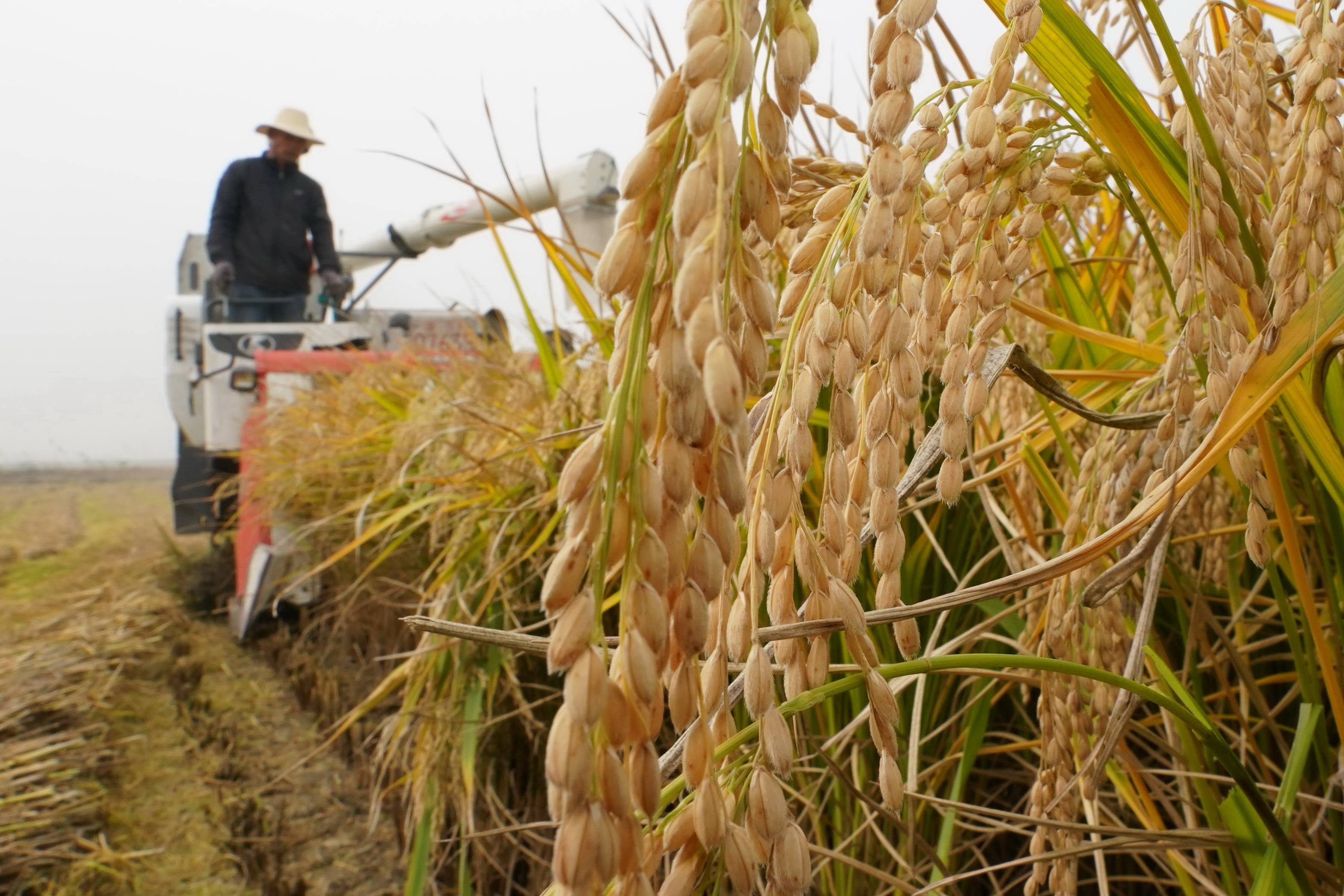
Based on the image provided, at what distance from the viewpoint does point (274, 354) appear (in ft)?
13.5

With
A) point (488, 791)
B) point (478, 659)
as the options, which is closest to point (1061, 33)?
point (478, 659)

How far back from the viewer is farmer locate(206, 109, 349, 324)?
525cm

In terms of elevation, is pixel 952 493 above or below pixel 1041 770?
above

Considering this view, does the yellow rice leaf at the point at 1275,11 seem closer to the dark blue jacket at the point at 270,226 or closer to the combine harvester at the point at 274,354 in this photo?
the combine harvester at the point at 274,354

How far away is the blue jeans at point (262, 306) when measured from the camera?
531 centimetres

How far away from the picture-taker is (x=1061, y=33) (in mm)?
497

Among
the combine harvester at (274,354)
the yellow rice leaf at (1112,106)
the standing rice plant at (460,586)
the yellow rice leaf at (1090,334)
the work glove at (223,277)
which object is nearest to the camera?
the yellow rice leaf at (1112,106)

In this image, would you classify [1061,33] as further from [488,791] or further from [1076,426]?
[488,791]

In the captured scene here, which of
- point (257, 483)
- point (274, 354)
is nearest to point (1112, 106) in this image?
point (257, 483)

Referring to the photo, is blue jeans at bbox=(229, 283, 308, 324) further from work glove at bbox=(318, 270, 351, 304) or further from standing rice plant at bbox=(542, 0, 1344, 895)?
standing rice plant at bbox=(542, 0, 1344, 895)

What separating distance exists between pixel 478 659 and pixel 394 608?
3.78 feet

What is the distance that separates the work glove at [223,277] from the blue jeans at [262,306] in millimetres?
69

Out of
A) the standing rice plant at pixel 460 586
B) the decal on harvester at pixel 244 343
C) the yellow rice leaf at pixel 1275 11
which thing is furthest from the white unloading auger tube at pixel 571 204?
the yellow rice leaf at pixel 1275 11

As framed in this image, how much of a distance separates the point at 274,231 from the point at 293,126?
713 mm
